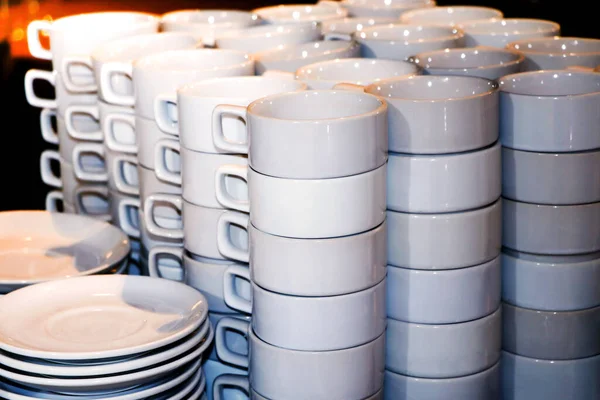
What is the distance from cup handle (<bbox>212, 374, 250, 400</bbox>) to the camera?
107cm

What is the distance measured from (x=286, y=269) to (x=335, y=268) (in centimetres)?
5

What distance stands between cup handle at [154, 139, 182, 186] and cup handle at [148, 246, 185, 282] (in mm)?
88

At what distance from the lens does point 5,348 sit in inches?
36.4

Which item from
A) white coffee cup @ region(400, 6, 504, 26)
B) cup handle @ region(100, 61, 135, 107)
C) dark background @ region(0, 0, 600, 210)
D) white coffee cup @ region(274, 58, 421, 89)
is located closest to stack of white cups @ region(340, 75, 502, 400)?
white coffee cup @ region(274, 58, 421, 89)

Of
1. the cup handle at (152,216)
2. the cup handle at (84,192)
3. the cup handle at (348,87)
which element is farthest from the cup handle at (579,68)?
the cup handle at (84,192)

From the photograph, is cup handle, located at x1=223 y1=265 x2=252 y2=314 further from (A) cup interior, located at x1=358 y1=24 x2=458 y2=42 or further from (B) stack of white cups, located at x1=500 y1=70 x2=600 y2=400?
(A) cup interior, located at x1=358 y1=24 x2=458 y2=42

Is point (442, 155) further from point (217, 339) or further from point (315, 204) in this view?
point (217, 339)

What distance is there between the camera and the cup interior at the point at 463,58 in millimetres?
1182

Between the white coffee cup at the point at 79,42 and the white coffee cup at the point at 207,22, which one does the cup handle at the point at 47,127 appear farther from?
the white coffee cup at the point at 207,22

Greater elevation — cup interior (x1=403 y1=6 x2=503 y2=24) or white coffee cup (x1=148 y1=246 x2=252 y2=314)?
cup interior (x1=403 y1=6 x2=503 y2=24)

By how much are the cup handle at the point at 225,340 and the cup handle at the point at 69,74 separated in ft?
1.43

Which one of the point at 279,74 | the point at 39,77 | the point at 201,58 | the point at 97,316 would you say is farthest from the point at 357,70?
the point at 39,77

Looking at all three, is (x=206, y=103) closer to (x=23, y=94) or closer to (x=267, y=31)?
(x=267, y=31)

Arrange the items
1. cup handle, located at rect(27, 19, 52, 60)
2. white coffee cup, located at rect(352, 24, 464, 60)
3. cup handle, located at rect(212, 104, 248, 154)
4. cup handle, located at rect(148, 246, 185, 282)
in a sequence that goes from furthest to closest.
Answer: cup handle, located at rect(27, 19, 52, 60), white coffee cup, located at rect(352, 24, 464, 60), cup handle, located at rect(148, 246, 185, 282), cup handle, located at rect(212, 104, 248, 154)
